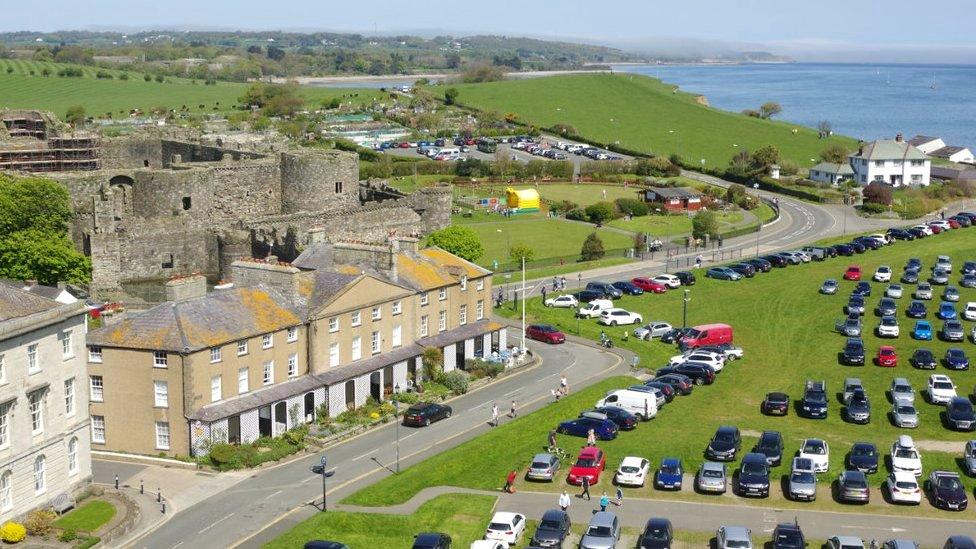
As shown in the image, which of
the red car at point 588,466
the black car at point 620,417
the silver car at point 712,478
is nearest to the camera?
the silver car at point 712,478

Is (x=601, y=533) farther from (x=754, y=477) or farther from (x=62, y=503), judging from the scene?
(x=62, y=503)

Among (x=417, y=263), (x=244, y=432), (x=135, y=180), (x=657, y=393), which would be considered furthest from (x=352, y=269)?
(x=135, y=180)

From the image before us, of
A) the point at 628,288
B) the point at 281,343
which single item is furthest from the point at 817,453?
the point at 628,288

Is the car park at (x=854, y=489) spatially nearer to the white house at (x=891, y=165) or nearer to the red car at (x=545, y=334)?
the red car at (x=545, y=334)

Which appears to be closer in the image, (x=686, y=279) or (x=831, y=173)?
(x=686, y=279)

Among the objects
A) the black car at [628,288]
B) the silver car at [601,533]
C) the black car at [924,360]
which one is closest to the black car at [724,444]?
the silver car at [601,533]

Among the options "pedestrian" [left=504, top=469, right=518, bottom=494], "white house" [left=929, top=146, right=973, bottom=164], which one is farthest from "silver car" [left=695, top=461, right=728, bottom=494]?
"white house" [left=929, top=146, right=973, bottom=164]

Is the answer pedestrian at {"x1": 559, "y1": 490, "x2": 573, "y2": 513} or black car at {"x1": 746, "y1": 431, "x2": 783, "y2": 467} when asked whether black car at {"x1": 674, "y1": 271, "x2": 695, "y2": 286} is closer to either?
black car at {"x1": 746, "y1": 431, "x2": 783, "y2": 467}
